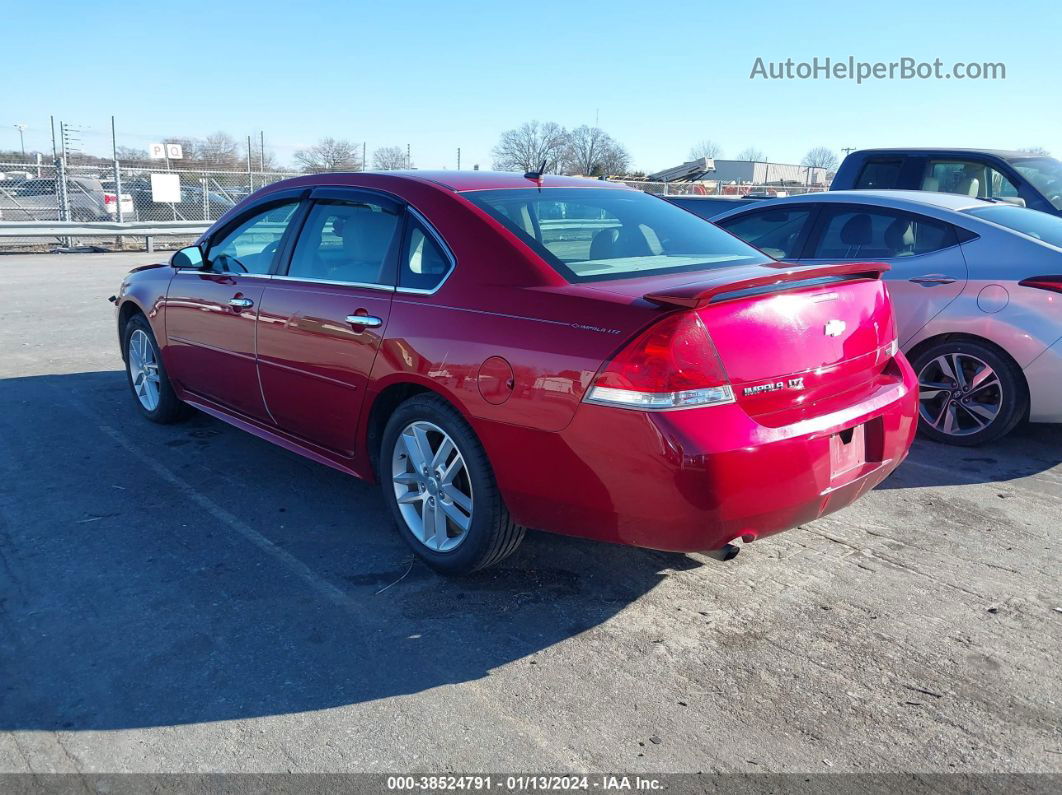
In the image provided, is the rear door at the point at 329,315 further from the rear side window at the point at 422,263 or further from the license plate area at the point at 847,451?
the license plate area at the point at 847,451

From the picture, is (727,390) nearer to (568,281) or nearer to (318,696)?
(568,281)

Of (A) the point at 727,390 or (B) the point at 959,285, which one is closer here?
(A) the point at 727,390

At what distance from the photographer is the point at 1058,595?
141 inches

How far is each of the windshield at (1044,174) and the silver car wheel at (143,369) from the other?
7.94 meters

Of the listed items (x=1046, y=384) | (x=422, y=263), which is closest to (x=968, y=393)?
(x=1046, y=384)

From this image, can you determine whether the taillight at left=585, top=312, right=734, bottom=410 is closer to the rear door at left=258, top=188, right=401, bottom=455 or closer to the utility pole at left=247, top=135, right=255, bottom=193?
the rear door at left=258, top=188, right=401, bottom=455

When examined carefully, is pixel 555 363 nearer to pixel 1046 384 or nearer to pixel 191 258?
pixel 191 258

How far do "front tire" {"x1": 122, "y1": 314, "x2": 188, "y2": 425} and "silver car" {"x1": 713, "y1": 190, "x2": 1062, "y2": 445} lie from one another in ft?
15.1

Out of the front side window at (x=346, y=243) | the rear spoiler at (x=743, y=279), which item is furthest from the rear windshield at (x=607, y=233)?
the front side window at (x=346, y=243)

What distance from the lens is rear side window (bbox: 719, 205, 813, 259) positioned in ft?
21.1

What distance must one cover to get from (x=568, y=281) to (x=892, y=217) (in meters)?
3.62

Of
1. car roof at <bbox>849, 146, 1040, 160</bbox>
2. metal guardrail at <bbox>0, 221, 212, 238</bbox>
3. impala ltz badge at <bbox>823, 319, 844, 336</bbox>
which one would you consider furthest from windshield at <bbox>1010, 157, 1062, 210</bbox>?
metal guardrail at <bbox>0, 221, 212, 238</bbox>

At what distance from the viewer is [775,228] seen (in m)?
6.65

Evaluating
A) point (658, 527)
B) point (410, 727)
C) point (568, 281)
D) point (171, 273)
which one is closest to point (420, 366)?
point (568, 281)
